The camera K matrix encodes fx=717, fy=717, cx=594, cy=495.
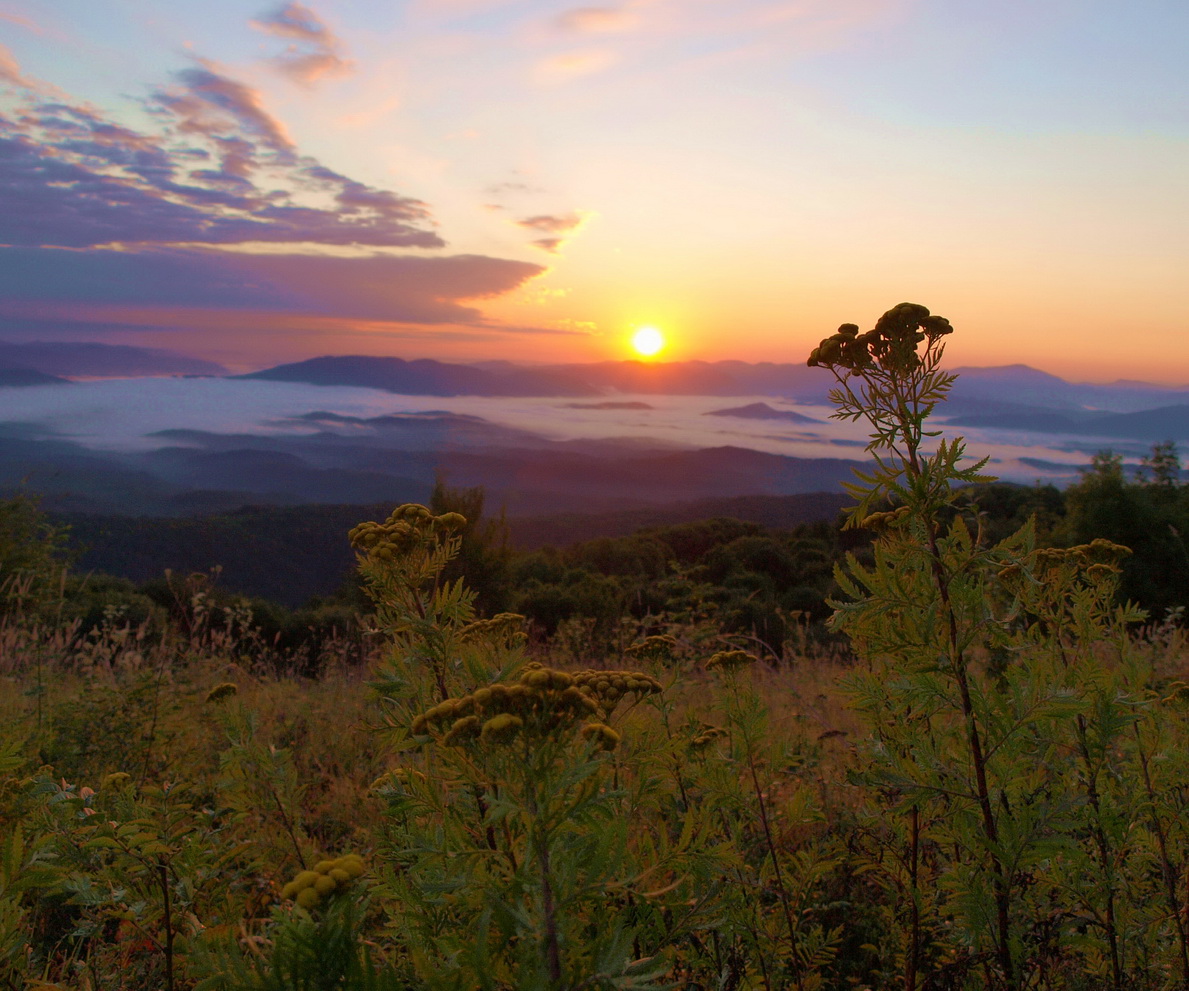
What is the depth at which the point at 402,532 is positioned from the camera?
2092 millimetres

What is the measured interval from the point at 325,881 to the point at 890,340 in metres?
1.73

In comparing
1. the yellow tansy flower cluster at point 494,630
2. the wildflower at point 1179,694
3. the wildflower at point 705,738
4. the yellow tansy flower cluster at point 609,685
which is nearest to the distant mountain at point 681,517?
the wildflower at point 1179,694

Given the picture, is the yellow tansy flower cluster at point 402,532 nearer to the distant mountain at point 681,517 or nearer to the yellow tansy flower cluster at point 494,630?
the yellow tansy flower cluster at point 494,630

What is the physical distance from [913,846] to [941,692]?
3.13 ft

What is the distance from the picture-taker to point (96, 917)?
2.59m

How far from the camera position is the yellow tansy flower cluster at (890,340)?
6.02ft

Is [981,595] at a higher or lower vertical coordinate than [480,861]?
higher

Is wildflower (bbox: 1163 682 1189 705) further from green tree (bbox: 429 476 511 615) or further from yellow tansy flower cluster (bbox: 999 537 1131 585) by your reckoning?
green tree (bbox: 429 476 511 615)

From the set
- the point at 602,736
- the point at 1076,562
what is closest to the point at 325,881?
the point at 602,736

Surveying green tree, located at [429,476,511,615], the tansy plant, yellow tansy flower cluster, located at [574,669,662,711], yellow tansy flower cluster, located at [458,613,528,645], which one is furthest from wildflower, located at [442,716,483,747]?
green tree, located at [429,476,511,615]

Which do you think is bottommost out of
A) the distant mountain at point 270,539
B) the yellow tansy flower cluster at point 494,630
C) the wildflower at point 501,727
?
the distant mountain at point 270,539

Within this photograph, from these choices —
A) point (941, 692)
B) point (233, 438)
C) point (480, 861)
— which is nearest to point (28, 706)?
point (480, 861)

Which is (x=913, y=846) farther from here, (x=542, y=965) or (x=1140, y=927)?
(x=542, y=965)

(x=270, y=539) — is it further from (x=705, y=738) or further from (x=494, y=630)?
(x=705, y=738)
